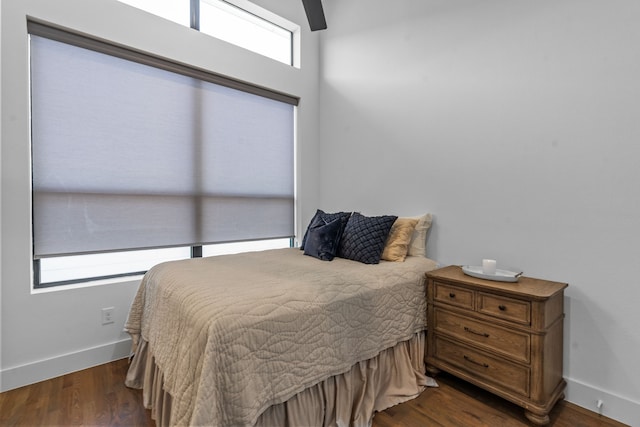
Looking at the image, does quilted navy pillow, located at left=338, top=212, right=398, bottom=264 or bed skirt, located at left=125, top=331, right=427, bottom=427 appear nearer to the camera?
bed skirt, located at left=125, top=331, right=427, bottom=427

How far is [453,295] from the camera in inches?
72.7

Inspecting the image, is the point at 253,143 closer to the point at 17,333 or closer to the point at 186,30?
the point at 186,30

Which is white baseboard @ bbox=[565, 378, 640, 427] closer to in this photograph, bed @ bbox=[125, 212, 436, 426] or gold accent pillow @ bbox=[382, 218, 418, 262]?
bed @ bbox=[125, 212, 436, 426]

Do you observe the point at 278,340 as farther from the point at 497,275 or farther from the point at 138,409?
the point at 497,275

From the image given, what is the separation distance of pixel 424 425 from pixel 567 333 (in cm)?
103

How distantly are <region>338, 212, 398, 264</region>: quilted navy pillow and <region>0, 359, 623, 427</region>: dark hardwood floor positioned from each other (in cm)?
91

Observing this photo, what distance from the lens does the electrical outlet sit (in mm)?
2199

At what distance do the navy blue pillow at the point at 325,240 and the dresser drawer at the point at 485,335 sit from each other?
83 cm

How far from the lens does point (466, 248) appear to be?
86.6 inches

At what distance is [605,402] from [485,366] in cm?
64

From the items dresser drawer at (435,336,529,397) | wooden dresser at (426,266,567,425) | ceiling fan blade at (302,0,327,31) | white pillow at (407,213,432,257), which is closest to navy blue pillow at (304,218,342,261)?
white pillow at (407,213,432,257)

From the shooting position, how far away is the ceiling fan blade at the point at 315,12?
4.54 feet

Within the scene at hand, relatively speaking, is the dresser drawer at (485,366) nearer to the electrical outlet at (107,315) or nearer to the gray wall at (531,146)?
the gray wall at (531,146)

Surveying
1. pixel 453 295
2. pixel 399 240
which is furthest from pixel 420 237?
pixel 453 295
